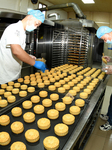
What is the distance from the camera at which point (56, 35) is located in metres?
4.43

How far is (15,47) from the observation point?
→ 1.58m

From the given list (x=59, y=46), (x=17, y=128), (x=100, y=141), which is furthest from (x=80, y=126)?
(x=59, y=46)

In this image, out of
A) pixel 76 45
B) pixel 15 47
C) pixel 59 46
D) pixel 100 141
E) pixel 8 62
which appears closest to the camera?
pixel 15 47

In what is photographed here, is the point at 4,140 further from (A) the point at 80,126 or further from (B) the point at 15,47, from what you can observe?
(B) the point at 15,47

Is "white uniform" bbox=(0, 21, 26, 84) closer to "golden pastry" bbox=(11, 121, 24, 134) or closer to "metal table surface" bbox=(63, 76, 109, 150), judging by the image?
"golden pastry" bbox=(11, 121, 24, 134)

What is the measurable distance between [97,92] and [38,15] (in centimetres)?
136

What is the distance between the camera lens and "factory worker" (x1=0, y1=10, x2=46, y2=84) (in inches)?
62.8

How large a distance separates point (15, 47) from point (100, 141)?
2.05 metres

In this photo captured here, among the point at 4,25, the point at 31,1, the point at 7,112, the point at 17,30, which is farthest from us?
the point at 31,1

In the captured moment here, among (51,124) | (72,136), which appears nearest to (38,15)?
(51,124)

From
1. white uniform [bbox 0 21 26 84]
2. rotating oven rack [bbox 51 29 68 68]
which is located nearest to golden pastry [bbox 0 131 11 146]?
white uniform [bbox 0 21 26 84]

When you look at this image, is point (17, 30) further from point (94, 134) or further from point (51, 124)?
point (94, 134)

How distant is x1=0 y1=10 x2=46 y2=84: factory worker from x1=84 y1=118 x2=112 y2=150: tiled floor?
1.50m

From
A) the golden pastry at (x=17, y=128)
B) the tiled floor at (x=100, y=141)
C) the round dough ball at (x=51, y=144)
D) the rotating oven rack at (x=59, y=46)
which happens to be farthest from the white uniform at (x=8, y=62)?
the rotating oven rack at (x=59, y=46)
